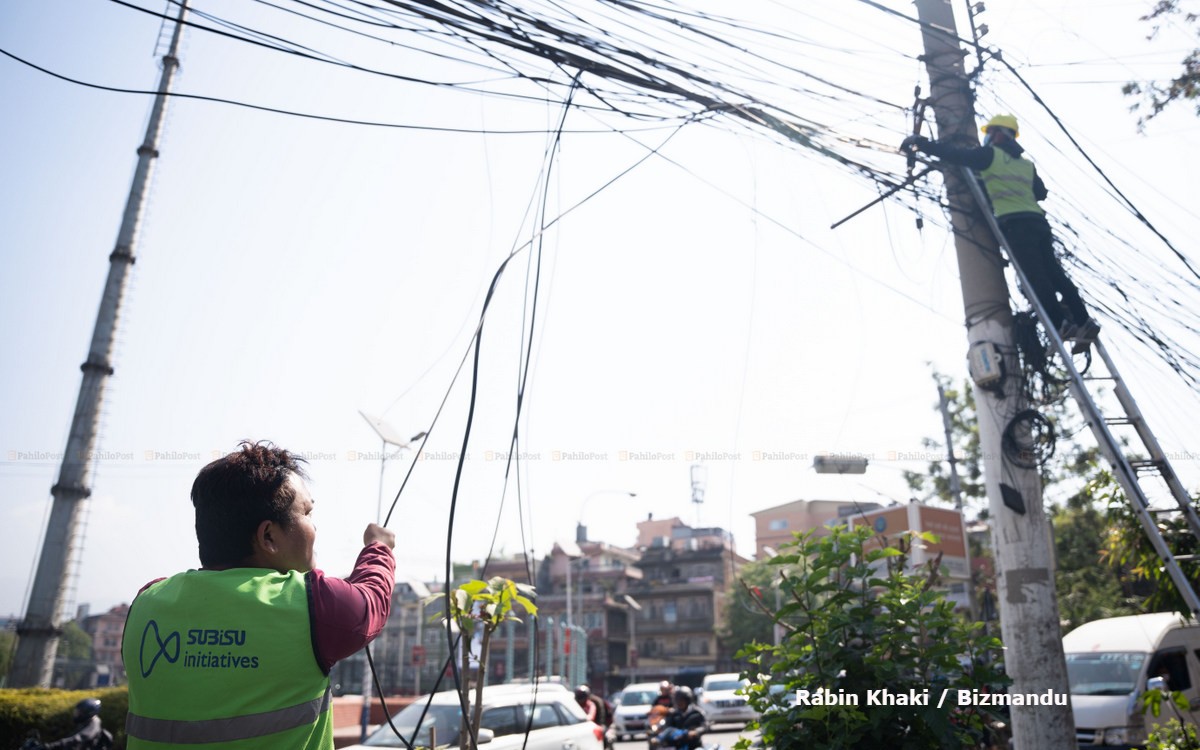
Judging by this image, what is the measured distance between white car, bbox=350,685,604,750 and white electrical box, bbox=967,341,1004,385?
477 centimetres

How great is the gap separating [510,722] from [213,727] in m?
7.11

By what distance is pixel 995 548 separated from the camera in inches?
191

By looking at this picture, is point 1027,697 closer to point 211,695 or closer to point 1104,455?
point 1104,455

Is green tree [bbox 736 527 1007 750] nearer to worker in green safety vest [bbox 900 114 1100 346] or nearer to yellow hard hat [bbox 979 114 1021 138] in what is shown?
worker in green safety vest [bbox 900 114 1100 346]

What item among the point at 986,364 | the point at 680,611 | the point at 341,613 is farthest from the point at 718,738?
the point at 680,611

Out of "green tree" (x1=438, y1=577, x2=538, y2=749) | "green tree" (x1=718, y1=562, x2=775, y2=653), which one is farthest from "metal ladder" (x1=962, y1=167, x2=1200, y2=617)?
"green tree" (x1=718, y1=562, x2=775, y2=653)

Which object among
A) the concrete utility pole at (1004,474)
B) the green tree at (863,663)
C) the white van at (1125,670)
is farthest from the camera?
the white van at (1125,670)

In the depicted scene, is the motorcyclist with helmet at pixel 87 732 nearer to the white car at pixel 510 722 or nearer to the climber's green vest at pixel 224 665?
the white car at pixel 510 722

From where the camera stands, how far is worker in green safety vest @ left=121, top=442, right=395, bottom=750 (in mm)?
1628

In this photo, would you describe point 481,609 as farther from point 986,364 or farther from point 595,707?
point 595,707

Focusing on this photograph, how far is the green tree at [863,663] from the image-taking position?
3.58 m

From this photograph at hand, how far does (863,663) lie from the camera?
12.2 ft

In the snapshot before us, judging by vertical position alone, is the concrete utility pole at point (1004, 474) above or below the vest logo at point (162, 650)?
above

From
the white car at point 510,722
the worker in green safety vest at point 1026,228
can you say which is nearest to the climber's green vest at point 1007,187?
the worker in green safety vest at point 1026,228
